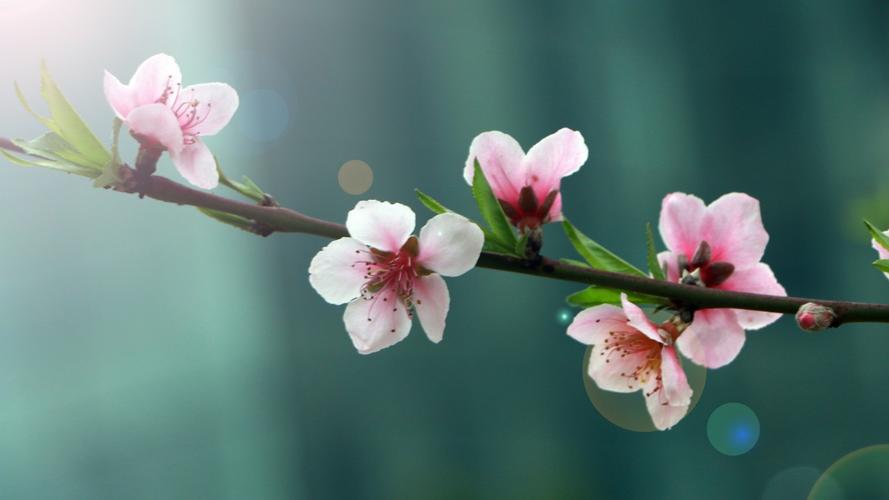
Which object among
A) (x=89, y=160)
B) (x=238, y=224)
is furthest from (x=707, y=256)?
(x=89, y=160)

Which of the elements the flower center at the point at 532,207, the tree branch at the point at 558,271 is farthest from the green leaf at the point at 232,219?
the flower center at the point at 532,207

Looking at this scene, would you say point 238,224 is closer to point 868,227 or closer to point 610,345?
point 610,345

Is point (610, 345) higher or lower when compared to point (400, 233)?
lower

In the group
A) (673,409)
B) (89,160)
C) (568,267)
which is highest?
(89,160)

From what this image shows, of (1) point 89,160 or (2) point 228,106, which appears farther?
(2) point 228,106

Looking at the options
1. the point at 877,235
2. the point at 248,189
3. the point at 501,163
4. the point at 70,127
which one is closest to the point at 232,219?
the point at 248,189

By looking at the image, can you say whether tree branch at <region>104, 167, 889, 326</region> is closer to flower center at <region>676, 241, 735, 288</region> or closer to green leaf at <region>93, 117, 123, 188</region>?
green leaf at <region>93, 117, 123, 188</region>

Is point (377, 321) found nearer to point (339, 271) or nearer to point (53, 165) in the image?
point (339, 271)

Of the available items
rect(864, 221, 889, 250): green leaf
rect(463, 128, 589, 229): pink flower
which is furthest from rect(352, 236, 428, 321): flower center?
rect(864, 221, 889, 250): green leaf
